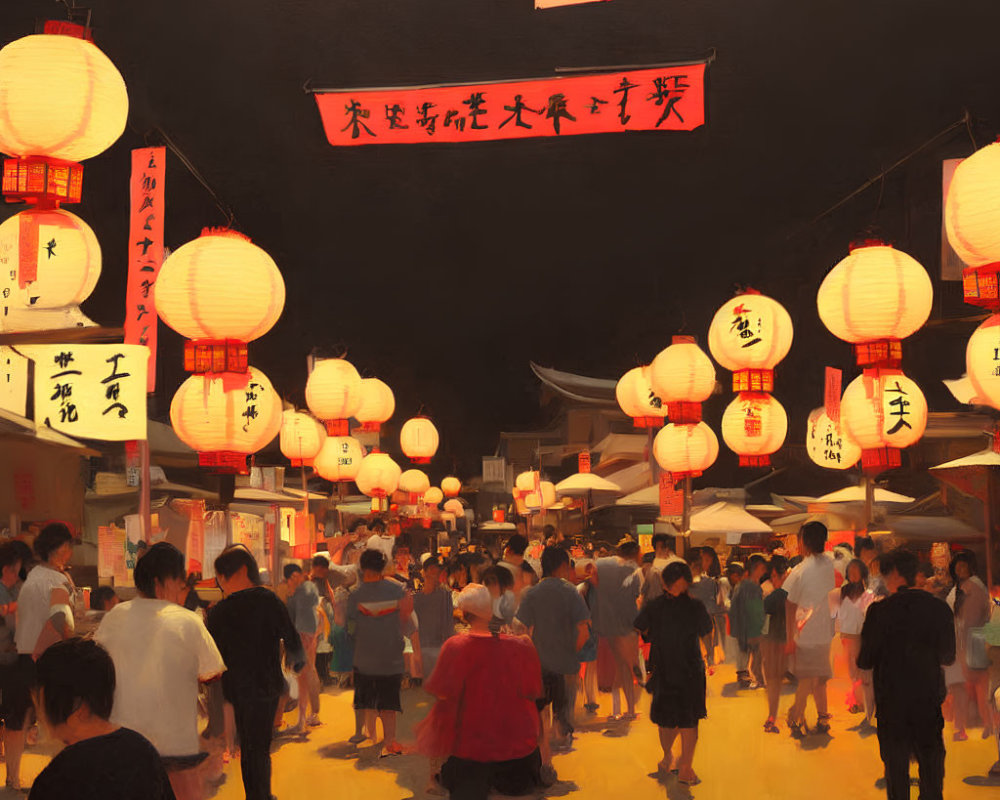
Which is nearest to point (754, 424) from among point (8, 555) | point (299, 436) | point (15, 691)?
point (299, 436)

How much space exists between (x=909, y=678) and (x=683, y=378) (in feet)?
21.8

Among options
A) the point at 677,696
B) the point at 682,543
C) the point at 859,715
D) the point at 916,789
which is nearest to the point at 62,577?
the point at 677,696

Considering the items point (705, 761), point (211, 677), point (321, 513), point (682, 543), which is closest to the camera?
point (211, 677)

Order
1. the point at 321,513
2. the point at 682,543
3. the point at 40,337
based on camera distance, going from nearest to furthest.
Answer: the point at 40,337
the point at 682,543
the point at 321,513

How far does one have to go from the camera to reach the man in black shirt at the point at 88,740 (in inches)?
122

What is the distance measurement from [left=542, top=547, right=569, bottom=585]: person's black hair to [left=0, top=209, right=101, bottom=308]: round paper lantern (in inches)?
181

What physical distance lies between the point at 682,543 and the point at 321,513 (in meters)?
20.2

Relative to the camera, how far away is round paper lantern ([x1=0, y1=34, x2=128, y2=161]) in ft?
21.4

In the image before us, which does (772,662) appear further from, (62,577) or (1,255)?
(1,255)

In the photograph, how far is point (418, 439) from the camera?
23.8m

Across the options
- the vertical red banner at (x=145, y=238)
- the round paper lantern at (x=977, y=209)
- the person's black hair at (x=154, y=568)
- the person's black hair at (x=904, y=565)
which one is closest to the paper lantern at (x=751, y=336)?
the person's black hair at (x=904, y=565)

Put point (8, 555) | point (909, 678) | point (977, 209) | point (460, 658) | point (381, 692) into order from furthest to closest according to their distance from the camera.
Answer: point (381, 692) < point (8, 555) < point (909, 678) < point (977, 209) < point (460, 658)

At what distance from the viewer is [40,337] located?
6.87 metres

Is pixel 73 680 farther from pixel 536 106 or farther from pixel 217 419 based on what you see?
pixel 536 106
